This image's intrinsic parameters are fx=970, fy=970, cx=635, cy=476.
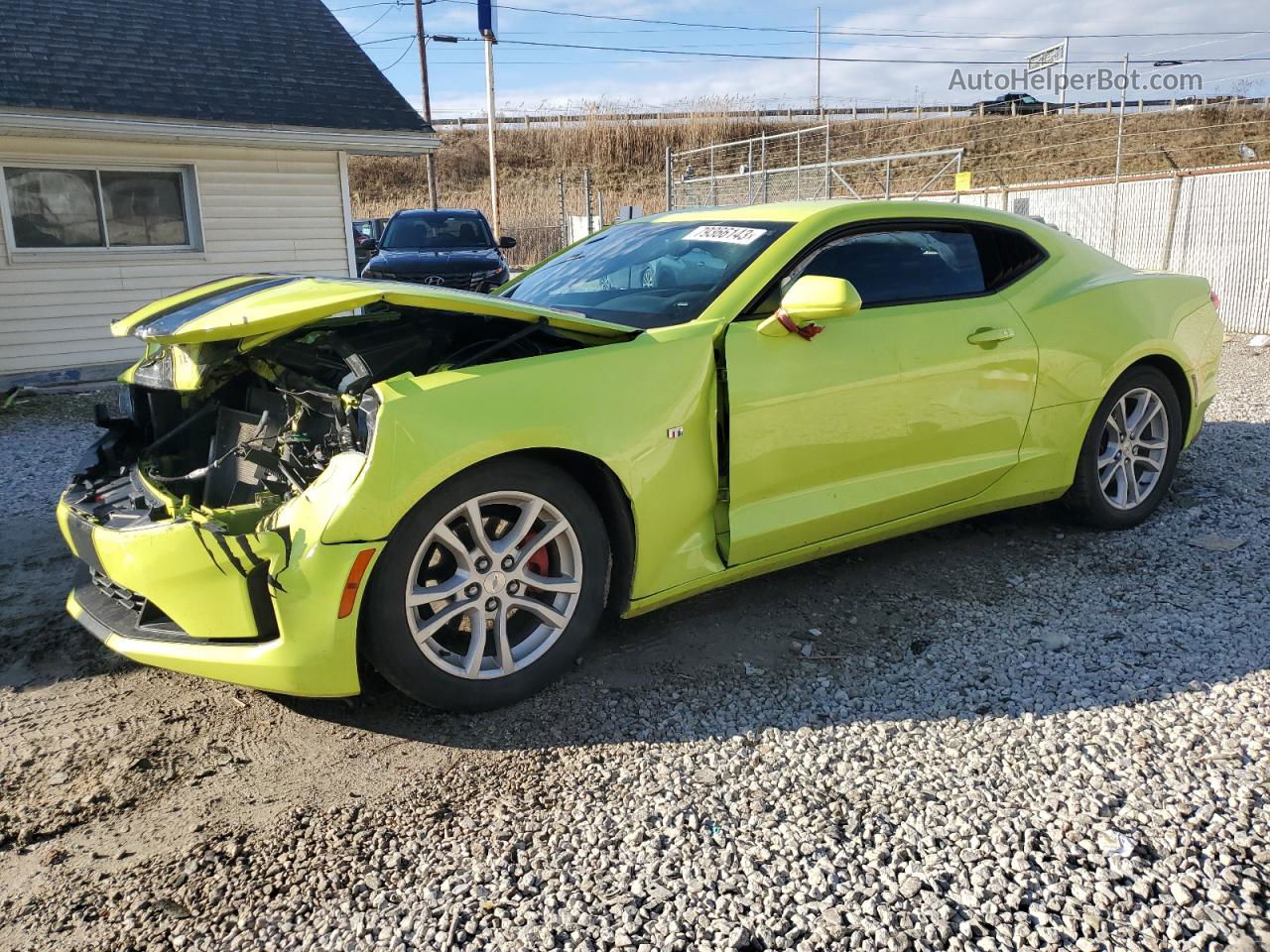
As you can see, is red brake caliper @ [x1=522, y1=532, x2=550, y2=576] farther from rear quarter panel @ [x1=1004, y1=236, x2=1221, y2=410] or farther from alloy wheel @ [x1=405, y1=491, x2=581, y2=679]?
rear quarter panel @ [x1=1004, y1=236, x2=1221, y2=410]

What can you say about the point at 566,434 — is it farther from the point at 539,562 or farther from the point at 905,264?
the point at 905,264

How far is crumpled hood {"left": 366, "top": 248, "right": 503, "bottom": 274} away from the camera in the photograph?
12445mm

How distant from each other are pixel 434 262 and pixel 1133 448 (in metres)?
9.68

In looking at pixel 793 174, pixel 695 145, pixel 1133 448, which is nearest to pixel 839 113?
pixel 695 145

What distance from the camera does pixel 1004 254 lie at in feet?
14.3

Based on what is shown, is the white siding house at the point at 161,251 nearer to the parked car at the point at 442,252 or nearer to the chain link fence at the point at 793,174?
the parked car at the point at 442,252

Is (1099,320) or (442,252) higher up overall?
(1099,320)

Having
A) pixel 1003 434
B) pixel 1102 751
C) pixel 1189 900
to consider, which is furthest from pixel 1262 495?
pixel 1189 900

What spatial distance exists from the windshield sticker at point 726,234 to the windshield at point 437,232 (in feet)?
32.7

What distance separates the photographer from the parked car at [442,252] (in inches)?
491

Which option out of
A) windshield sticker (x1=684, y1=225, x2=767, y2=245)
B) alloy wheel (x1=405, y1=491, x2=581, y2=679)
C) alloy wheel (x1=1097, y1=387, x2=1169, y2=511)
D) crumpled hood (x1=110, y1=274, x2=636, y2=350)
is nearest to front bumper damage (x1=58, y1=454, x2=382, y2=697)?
alloy wheel (x1=405, y1=491, x2=581, y2=679)

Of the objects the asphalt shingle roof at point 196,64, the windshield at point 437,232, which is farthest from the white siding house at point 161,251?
the windshield at point 437,232

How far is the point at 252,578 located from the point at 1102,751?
252 cm

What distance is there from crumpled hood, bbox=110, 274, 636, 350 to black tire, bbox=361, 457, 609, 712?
0.51m
